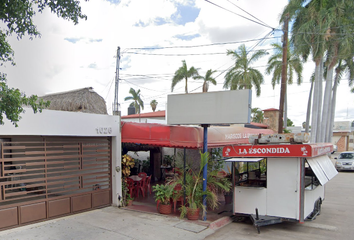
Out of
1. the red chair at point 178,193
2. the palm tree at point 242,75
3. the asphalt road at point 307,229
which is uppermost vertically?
the palm tree at point 242,75

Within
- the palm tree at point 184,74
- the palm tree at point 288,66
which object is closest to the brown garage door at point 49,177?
the palm tree at point 184,74

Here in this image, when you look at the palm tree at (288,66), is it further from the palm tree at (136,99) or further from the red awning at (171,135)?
the palm tree at (136,99)

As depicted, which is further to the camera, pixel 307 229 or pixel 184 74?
pixel 184 74

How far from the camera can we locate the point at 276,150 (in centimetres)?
782

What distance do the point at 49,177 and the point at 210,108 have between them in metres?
4.88

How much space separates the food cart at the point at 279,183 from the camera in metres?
7.55

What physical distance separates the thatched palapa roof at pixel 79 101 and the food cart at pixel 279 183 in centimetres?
499

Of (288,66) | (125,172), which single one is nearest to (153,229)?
(125,172)

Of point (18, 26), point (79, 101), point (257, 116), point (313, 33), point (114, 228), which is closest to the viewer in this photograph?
point (18, 26)

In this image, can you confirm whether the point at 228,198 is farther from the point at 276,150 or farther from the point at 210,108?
the point at 210,108

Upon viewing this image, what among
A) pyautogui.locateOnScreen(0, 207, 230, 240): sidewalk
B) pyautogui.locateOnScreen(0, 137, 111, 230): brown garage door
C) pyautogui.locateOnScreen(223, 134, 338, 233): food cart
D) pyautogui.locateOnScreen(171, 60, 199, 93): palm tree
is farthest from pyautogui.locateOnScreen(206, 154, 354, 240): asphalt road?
pyautogui.locateOnScreen(171, 60, 199, 93): palm tree

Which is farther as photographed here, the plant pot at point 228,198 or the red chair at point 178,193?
the plant pot at point 228,198

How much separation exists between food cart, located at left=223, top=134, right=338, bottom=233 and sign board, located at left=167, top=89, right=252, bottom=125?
99cm

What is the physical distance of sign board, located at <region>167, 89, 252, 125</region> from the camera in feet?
26.0
